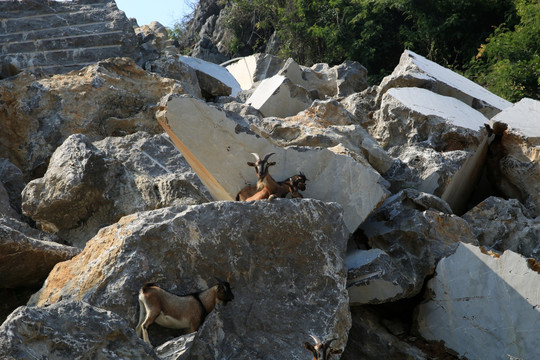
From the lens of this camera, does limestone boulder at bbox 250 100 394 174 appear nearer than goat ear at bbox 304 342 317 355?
No

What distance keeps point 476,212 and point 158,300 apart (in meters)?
3.80

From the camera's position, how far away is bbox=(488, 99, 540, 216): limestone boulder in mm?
8172

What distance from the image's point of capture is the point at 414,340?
6348 millimetres

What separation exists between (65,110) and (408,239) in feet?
15.1

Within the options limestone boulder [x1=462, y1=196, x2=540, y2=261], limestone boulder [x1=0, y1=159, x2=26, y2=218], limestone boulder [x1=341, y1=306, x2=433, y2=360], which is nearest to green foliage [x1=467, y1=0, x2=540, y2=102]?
limestone boulder [x1=462, y1=196, x2=540, y2=261]

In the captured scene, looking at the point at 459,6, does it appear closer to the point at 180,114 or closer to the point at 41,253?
the point at 180,114

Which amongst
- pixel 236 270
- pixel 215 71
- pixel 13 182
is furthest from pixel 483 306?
pixel 215 71

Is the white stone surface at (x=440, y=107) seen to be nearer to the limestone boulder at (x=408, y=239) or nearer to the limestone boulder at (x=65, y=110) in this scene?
the limestone boulder at (x=408, y=239)

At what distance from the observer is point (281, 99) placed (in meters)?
10.4

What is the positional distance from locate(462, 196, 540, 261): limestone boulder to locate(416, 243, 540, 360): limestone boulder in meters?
0.83

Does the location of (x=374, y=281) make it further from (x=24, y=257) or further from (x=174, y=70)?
(x=174, y=70)

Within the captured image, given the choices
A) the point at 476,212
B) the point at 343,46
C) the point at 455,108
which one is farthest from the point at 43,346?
the point at 343,46

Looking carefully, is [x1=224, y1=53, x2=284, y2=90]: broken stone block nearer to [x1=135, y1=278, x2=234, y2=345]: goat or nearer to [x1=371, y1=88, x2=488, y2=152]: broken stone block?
[x1=371, y1=88, x2=488, y2=152]: broken stone block

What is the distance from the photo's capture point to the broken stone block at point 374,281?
609cm
